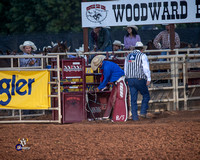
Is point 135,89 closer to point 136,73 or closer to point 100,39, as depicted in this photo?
point 136,73

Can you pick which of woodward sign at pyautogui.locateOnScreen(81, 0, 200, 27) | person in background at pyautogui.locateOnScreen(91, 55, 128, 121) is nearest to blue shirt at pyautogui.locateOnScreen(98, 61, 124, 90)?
person in background at pyautogui.locateOnScreen(91, 55, 128, 121)

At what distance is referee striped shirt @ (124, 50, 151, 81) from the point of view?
32.6 feet

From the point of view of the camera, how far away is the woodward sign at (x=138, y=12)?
11.7 m

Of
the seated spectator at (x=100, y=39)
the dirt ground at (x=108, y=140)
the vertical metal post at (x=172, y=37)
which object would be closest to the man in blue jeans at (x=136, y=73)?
the dirt ground at (x=108, y=140)

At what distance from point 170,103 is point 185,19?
244cm

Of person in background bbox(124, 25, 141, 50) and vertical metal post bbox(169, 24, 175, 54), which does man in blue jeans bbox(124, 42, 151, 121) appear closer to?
vertical metal post bbox(169, 24, 175, 54)

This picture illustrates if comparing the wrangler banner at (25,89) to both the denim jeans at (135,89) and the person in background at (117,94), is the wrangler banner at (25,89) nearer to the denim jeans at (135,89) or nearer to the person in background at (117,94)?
the person in background at (117,94)

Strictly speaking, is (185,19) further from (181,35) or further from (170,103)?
(181,35)

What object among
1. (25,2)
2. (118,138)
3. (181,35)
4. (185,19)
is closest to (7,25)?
(25,2)

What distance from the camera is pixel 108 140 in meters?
7.73

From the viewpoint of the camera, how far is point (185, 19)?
11.9 metres

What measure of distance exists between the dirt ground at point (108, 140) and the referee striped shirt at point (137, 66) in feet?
3.75

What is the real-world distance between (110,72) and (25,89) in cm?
213

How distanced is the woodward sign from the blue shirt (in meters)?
2.06
